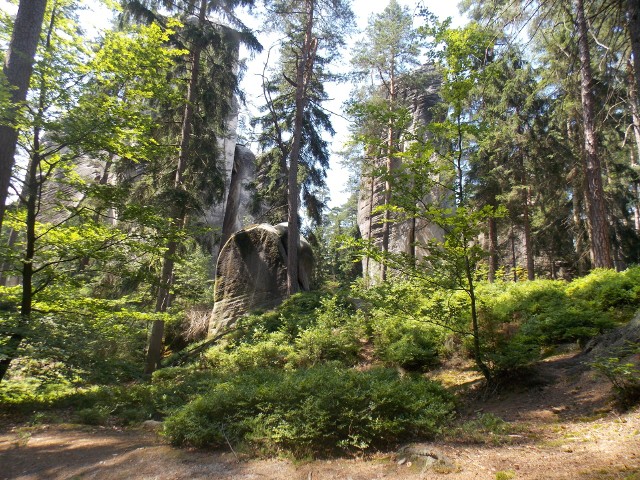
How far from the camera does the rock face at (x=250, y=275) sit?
14.4 metres

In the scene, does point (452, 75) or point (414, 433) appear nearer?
point (414, 433)

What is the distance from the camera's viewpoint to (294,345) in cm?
984

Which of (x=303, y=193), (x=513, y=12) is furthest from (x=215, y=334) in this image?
(x=513, y=12)

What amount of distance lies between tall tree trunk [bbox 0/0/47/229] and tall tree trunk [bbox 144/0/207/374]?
3.97 meters

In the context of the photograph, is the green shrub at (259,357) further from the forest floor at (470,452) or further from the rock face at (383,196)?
the rock face at (383,196)

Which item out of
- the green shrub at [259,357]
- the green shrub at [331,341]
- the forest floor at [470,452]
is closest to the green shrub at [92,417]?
the forest floor at [470,452]

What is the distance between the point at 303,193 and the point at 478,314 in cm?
1327

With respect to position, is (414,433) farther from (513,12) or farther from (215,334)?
(215,334)

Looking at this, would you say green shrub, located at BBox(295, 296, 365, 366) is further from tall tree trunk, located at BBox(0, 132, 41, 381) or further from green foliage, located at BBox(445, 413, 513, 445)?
tall tree trunk, located at BBox(0, 132, 41, 381)

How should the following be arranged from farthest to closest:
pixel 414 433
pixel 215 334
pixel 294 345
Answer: pixel 215 334, pixel 294 345, pixel 414 433

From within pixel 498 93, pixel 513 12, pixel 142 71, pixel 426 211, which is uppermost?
pixel 498 93

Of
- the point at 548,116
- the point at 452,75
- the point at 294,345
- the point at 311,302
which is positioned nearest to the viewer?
the point at 452,75

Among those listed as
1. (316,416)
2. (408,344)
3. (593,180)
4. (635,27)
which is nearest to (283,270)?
(408,344)

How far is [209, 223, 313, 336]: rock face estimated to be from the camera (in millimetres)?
14445
